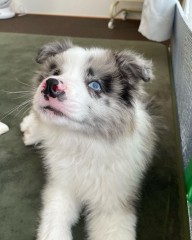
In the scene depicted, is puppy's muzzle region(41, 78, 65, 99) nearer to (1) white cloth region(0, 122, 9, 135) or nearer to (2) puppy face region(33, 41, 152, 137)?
(2) puppy face region(33, 41, 152, 137)

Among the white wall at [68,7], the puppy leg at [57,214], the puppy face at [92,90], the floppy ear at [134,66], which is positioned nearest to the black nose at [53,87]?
the puppy face at [92,90]

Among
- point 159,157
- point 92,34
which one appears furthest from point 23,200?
point 92,34

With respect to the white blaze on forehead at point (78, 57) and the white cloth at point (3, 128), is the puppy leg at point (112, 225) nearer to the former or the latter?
the white blaze on forehead at point (78, 57)

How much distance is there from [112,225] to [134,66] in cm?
55

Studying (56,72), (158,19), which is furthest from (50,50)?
(158,19)

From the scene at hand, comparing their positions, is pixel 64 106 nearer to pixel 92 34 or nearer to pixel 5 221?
pixel 5 221

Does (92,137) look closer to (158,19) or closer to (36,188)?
(36,188)

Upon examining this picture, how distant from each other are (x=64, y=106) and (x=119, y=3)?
3.51 metres

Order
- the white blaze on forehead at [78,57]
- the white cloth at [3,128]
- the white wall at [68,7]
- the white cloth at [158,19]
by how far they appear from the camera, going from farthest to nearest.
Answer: the white wall at [68,7]
the white cloth at [158,19]
the white cloth at [3,128]
the white blaze on forehead at [78,57]

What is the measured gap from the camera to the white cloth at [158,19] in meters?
2.29

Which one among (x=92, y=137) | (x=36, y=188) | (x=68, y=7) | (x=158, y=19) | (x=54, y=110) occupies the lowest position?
(x=68, y=7)

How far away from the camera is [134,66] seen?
1.06m

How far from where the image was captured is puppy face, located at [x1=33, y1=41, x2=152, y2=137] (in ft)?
3.10

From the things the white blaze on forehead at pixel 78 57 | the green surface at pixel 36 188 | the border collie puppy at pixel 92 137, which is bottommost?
the green surface at pixel 36 188
